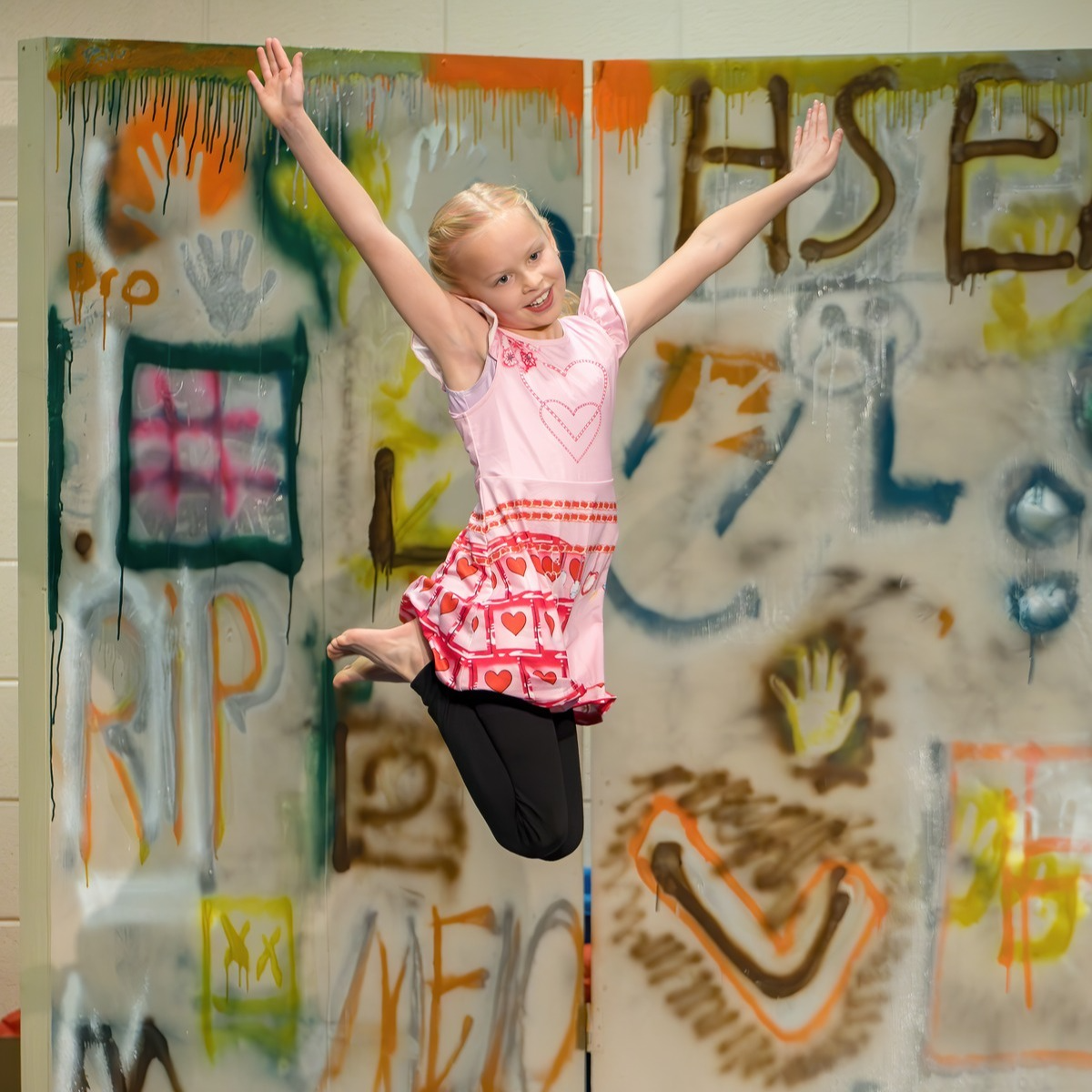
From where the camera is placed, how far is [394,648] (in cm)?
221

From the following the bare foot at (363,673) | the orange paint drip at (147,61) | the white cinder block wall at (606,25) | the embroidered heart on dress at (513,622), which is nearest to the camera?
the embroidered heart on dress at (513,622)

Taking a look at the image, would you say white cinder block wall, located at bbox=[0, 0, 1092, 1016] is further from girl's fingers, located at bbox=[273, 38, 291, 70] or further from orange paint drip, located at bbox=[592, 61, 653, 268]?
girl's fingers, located at bbox=[273, 38, 291, 70]

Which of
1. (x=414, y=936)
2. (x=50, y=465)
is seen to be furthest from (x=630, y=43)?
(x=414, y=936)

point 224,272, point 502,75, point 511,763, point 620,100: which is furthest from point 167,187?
point 511,763

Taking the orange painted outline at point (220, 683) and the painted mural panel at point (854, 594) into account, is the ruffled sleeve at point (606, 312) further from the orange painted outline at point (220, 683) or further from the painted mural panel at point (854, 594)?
the orange painted outline at point (220, 683)

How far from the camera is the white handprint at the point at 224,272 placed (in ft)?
9.04

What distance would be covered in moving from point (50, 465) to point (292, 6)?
4.05ft

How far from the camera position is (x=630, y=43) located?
120 inches

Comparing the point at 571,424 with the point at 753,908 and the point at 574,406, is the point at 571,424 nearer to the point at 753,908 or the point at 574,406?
the point at 574,406

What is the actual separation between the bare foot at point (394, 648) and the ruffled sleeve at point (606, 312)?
617 mm

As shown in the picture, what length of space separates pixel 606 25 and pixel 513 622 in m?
1.66

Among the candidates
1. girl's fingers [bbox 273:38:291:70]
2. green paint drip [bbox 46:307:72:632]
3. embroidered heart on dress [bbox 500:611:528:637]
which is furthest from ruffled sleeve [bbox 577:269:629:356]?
green paint drip [bbox 46:307:72:632]

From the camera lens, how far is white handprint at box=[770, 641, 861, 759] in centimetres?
283

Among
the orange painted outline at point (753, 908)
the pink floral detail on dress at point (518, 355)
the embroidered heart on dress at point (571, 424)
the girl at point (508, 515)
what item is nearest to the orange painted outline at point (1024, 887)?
the orange painted outline at point (753, 908)
